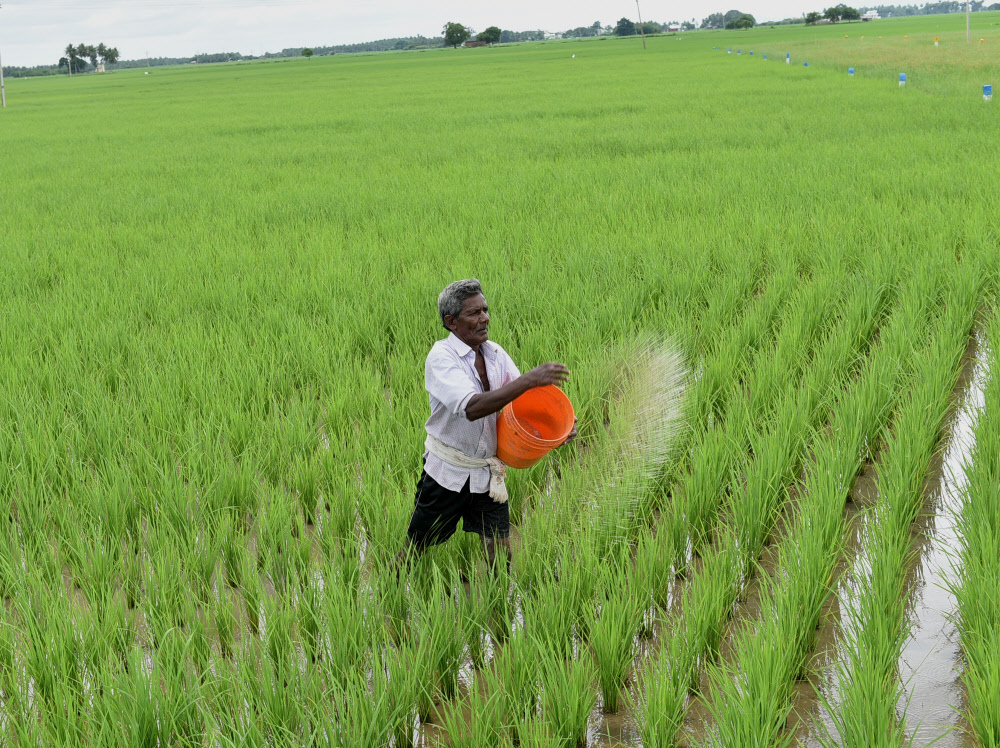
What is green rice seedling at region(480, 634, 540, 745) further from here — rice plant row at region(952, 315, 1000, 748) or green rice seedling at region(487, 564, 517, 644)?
rice plant row at region(952, 315, 1000, 748)

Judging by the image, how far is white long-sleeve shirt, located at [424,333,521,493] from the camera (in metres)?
2.08

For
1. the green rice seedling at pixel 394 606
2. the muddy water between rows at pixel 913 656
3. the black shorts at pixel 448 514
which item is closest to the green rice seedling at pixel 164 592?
the green rice seedling at pixel 394 606

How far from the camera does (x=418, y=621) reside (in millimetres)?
2008

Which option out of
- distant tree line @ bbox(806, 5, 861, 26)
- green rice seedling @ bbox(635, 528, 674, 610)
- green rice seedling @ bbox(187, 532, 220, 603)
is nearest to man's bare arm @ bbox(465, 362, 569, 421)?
green rice seedling @ bbox(635, 528, 674, 610)

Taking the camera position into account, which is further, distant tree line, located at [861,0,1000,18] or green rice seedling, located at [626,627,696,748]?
distant tree line, located at [861,0,1000,18]

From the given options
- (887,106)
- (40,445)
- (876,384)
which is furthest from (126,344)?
(887,106)

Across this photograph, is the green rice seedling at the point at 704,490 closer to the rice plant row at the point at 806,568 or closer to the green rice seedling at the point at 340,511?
the rice plant row at the point at 806,568

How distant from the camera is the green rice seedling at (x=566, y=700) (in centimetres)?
174

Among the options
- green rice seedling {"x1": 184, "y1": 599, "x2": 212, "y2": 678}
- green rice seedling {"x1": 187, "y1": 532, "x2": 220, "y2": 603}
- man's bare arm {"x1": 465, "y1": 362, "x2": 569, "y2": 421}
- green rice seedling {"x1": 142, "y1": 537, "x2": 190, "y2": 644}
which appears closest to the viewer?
man's bare arm {"x1": 465, "y1": 362, "x2": 569, "y2": 421}

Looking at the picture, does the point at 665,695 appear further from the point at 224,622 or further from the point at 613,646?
the point at 224,622

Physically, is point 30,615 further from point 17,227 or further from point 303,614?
point 17,227

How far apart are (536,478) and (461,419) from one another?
2.86 feet

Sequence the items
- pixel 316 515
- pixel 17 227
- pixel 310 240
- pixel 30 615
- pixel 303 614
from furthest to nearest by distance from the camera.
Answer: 1. pixel 17 227
2. pixel 310 240
3. pixel 316 515
4. pixel 303 614
5. pixel 30 615

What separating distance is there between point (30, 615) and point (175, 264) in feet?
14.3
